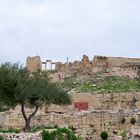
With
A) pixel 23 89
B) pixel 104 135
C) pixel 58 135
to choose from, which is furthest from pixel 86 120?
pixel 58 135

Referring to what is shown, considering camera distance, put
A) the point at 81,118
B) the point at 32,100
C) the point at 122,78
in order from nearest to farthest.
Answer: the point at 32,100
the point at 81,118
the point at 122,78

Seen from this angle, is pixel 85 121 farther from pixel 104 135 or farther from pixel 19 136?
pixel 19 136

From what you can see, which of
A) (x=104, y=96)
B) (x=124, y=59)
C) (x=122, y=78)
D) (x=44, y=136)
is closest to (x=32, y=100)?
(x=44, y=136)

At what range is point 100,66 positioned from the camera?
74.5 meters

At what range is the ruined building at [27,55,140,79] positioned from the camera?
7031 cm

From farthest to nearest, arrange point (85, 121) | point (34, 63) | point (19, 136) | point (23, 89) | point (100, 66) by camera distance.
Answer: point (34, 63)
point (100, 66)
point (85, 121)
point (23, 89)
point (19, 136)

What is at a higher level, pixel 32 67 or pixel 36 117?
pixel 32 67

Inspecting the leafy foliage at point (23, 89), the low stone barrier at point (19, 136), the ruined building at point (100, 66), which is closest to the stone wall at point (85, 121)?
the leafy foliage at point (23, 89)

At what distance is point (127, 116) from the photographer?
152ft

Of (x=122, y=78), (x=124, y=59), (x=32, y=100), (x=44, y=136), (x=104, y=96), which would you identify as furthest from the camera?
(x=124, y=59)

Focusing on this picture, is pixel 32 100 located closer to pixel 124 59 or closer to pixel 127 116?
pixel 127 116

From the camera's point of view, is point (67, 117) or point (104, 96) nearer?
A: point (67, 117)

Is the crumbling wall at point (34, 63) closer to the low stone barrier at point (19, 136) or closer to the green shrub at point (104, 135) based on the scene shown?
the green shrub at point (104, 135)

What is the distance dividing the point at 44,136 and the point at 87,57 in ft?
167
